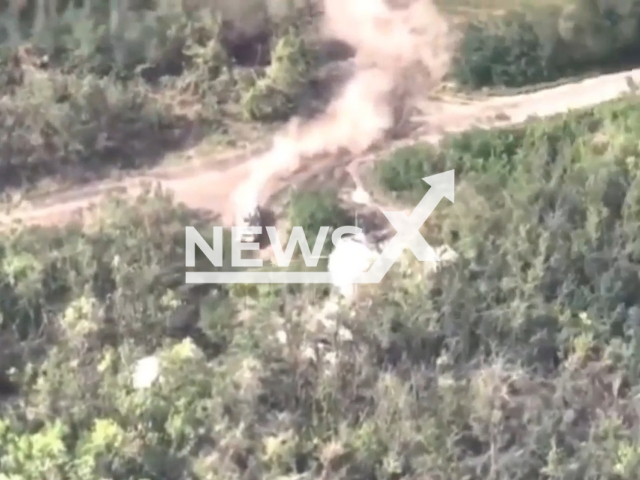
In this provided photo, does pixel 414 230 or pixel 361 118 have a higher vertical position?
pixel 361 118

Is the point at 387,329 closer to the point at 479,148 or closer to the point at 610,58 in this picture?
the point at 479,148

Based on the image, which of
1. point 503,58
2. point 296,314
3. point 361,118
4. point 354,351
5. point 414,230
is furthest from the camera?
point 503,58

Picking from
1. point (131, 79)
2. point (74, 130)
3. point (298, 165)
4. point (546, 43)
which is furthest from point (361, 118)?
point (74, 130)

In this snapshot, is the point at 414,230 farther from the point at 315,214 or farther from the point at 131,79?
the point at 131,79

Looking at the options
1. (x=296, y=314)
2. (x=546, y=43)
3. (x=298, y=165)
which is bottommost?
(x=296, y=314)

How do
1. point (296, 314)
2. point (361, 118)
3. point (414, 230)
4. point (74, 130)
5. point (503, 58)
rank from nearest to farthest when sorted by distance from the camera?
point (296, 314) < point (414, 230) < point (74, 130) < point (361, 118) < point (503, 58)

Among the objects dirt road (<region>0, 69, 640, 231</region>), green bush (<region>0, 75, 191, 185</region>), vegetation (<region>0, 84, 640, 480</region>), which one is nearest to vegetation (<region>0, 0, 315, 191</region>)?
green bush (<region>0, 75, 191, 185</region>)

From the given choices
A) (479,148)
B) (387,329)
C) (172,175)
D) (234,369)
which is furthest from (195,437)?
(479,148)
